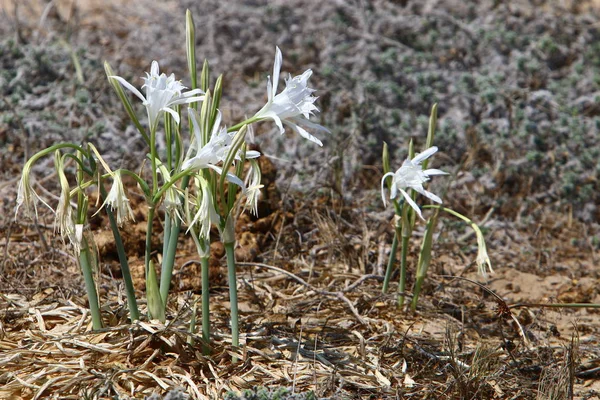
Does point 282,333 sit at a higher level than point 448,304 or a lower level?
higher

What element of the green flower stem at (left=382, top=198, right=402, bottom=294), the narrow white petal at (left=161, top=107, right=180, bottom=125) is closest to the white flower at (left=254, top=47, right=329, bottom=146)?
the narrow white petal at (left=161, top=107, right=180, bottom=125)

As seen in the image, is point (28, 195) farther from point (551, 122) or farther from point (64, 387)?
point (551, 122)

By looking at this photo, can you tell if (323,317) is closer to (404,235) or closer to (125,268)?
(404,235)

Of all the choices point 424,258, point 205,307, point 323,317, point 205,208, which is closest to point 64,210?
point 205,208

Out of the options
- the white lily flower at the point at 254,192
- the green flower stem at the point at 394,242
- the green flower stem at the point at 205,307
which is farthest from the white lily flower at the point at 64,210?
the green flower stem at the point at 394,242

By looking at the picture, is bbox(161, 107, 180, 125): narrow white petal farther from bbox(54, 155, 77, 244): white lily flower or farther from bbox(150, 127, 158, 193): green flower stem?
bbox(54, 155, 77, 244): white lily flower

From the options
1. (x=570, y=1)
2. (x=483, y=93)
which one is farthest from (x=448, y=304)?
(x=570, y=1)

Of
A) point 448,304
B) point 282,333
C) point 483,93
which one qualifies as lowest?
point 448,304
